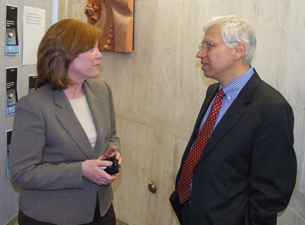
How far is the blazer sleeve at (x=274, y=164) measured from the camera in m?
1.37

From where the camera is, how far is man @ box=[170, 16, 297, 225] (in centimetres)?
139

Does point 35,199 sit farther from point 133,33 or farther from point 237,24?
point 133,33

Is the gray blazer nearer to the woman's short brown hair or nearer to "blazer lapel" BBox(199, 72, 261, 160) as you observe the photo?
the woman's short brown hair

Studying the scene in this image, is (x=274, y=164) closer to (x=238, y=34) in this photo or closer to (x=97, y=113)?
(x=238, y=34)

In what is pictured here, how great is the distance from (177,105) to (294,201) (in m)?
1.27

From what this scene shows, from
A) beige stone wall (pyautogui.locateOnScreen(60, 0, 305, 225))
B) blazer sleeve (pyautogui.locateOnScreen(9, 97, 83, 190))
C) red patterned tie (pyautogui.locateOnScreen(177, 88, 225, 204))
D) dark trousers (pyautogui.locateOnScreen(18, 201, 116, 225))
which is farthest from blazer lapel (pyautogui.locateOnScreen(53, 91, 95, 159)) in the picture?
beige stone wall (pyautogui.locateOnScreen(60, 0, 305, 225))

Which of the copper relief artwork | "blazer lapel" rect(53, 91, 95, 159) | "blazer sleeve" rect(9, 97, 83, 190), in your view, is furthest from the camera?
the copper relief artwork

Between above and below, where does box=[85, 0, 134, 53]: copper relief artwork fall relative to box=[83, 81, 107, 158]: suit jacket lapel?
above

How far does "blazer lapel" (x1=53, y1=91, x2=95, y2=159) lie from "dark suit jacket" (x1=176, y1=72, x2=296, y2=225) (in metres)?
0.62

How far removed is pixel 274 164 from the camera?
1383 mm

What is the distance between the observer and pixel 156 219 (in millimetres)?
3023

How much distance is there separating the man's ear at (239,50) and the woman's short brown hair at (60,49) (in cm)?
81

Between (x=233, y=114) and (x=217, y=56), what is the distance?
0.36m

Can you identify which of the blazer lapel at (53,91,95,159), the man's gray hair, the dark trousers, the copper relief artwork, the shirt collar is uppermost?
the copper relief artwork
